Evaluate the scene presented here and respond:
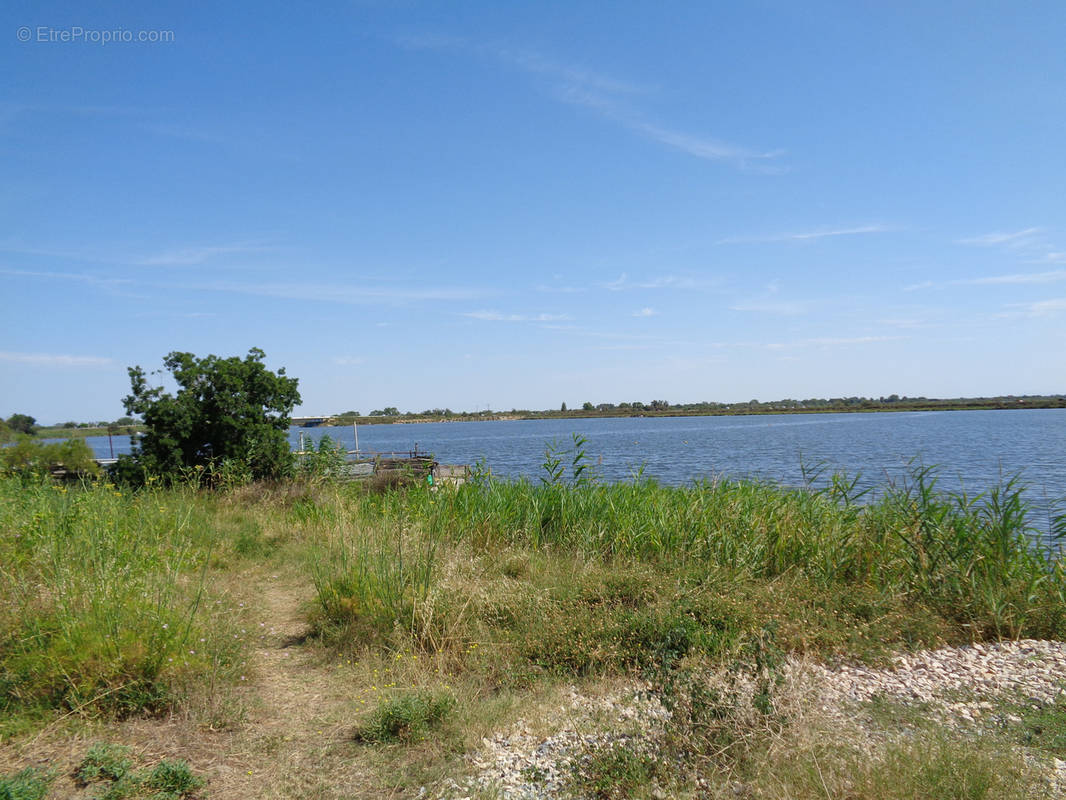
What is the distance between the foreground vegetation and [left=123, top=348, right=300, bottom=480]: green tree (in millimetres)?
5894

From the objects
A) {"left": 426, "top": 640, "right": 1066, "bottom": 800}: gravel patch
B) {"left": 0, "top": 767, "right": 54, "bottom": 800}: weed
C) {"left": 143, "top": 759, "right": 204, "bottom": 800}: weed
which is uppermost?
{"left": 0, "top": 767, "right": 54, "bottom": 800}: weed

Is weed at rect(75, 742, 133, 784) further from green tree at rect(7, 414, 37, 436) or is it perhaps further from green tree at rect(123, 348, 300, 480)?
green tree at rect(7, 414, 37, 436)

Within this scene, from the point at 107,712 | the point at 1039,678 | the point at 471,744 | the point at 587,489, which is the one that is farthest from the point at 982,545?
the point at 107,712

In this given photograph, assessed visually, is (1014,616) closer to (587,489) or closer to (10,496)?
(587,489)

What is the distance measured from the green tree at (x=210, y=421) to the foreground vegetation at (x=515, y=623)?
19.3ft

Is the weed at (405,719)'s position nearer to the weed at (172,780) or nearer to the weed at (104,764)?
the weed at (172,780)

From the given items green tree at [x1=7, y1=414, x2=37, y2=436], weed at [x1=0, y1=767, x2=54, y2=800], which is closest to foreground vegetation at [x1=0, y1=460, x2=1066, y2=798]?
weed at [x1=0, y1=767, x2=54, y2=800]

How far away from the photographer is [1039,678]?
4.71m

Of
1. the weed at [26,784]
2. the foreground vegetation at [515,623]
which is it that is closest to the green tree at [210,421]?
the foreground vegetation at [515,623]

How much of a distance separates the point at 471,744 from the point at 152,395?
13.8 meters

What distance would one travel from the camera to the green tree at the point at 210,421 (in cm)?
1443

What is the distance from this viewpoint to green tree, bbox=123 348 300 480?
14430 mm

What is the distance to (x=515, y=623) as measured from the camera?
5.60 meters

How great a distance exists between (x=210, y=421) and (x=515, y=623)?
11924mm
